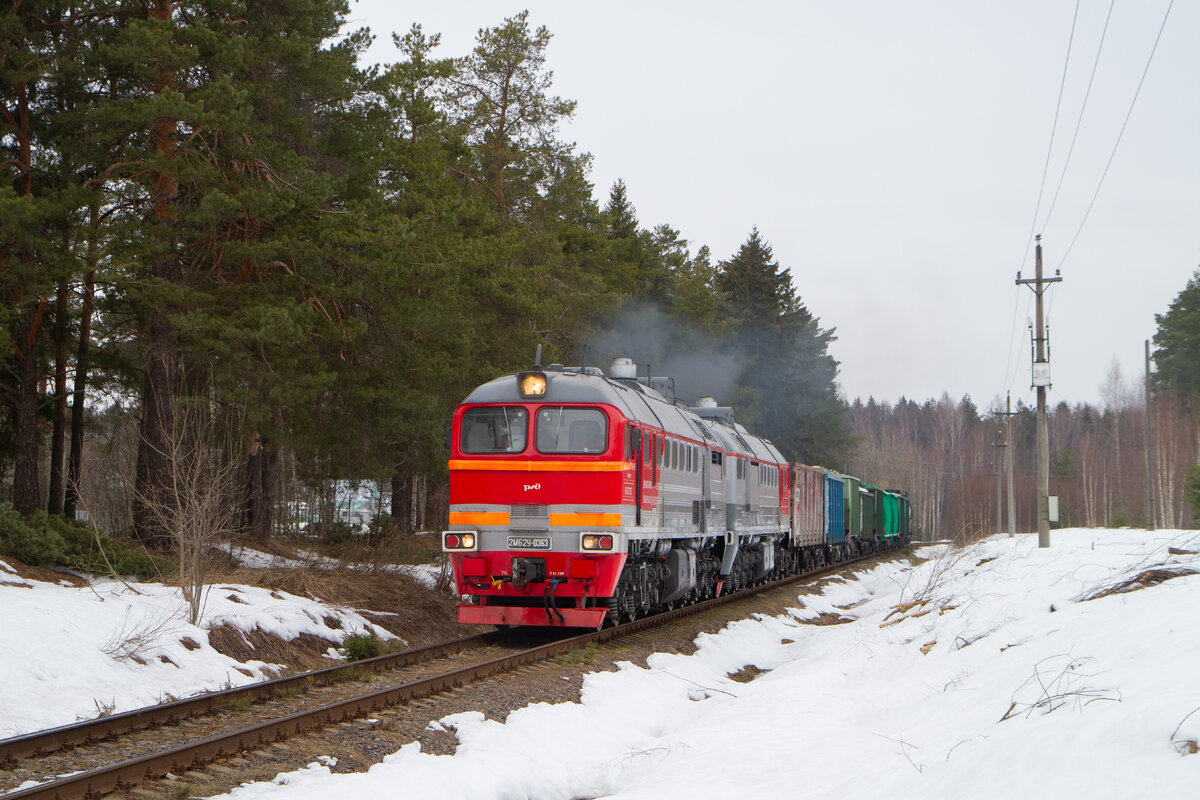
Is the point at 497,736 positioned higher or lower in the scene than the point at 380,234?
lower

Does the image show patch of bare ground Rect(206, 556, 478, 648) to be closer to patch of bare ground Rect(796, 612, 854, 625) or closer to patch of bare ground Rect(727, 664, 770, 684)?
patch of bare ground Rect(727, 664, 770, 684)

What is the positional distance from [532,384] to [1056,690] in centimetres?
810

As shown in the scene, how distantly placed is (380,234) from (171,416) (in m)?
4.73

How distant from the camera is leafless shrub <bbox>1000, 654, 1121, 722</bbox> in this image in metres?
6.23

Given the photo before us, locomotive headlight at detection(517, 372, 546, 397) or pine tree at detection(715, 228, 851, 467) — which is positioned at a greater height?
pine tree at detection(715, 228, 851, 467)

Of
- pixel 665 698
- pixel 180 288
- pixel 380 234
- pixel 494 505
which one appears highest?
pixel 380 234

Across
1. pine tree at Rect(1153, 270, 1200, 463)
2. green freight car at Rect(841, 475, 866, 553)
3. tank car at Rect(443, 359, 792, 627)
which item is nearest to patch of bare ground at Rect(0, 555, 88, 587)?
tank car at Rect(443, 359, 792, 627)

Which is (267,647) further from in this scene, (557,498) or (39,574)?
(39,574)

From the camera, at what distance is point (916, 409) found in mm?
133000

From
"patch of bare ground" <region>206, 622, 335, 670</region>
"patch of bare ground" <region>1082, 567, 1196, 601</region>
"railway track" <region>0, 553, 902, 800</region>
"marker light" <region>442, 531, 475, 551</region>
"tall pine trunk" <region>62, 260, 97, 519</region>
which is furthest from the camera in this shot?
"tall pine trunk" <region>62, 260, 97, 519</region>

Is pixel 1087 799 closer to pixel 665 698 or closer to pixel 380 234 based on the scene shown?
pixel 665 698

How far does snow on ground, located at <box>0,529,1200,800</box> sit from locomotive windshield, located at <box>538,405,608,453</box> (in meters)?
2.73

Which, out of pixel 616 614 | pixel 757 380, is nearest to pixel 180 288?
pixel 616 614

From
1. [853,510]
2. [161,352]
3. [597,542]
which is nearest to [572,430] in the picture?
[597,542]
